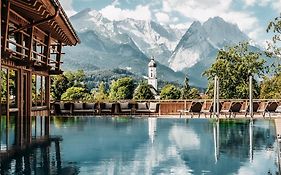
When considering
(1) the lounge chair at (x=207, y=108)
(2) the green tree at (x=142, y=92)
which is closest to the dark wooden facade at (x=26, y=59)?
(1) the lounge chair at (x=207, y=108)

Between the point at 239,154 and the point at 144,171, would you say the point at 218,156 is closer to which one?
the point at 239,154

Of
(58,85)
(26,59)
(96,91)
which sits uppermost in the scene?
(96,91)

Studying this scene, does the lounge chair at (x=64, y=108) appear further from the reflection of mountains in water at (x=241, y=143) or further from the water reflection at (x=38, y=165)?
the water reflection at (x=38, y=165)

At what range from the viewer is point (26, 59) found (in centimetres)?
1066

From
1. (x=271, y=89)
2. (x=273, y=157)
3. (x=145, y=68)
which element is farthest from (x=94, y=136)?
(x=145, y=68)

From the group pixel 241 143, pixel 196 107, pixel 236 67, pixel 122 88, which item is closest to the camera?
pixel 241 143

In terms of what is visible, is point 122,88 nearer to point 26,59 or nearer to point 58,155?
point 26,59

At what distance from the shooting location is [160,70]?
179250 mm

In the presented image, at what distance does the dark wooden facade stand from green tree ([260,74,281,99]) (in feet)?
51.1

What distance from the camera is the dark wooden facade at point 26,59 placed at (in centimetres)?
832

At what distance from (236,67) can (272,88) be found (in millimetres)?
3054

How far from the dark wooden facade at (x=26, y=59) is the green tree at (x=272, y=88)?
15.6m

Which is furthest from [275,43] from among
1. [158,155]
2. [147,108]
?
[158,155]

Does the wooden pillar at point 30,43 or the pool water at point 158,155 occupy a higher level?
the wooden pillar at point 30,43
